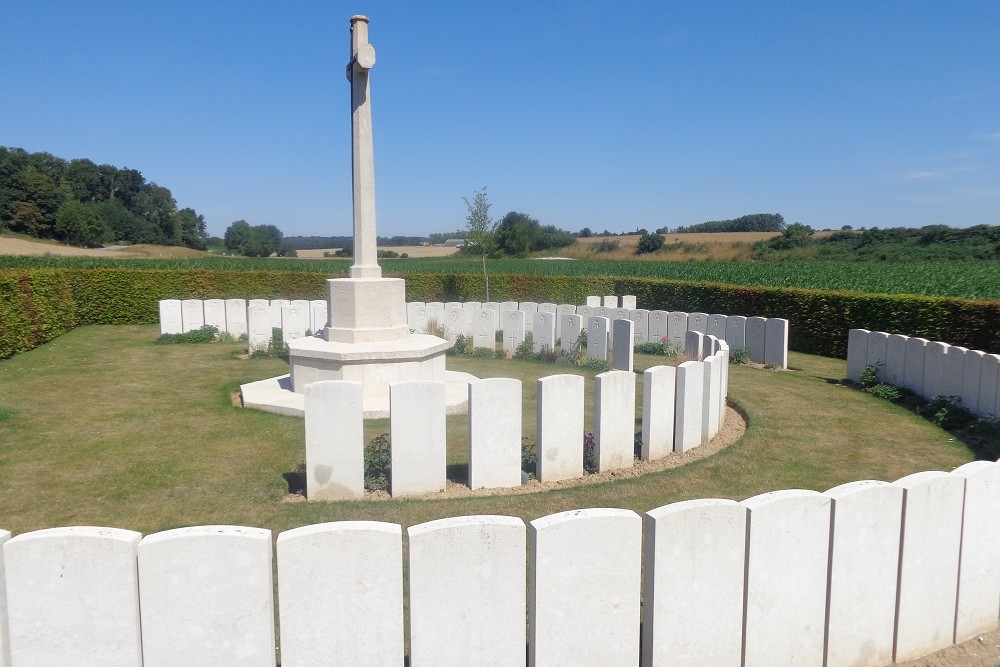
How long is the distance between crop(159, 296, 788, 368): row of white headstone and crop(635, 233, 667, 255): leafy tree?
42.3 m

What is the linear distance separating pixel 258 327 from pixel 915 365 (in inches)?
495

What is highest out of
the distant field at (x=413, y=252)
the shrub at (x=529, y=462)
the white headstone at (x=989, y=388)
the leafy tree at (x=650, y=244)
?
the leafy tree at (x=650, y=244)

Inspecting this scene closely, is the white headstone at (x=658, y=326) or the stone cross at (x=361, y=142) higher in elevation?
the stone cross at (x=361, y=142)

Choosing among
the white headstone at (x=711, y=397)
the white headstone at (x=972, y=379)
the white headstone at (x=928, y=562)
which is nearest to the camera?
the white headstone at (x=928, y=562)

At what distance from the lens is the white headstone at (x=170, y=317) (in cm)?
1697

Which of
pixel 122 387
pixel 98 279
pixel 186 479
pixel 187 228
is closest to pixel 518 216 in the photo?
pixel 187 228

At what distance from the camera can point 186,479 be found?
6523 millimetres

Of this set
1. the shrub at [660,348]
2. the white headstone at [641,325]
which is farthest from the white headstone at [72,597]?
the white headstone at [641,325]

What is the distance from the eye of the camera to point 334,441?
586cm

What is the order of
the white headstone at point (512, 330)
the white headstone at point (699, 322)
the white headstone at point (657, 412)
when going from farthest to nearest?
the white headstone at point (699, 322)
the white headstone at point (512, 330)
the white headstone at point (657, 412)

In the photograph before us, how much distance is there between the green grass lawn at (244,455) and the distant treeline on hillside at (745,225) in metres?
67.0

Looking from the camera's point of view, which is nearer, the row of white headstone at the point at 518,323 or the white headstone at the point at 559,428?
the white headstone at the point at 559,428

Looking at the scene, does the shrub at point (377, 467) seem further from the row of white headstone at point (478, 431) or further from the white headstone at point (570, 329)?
the white headstone at point (570, 329)

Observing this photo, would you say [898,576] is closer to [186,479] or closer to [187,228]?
[186,479]
